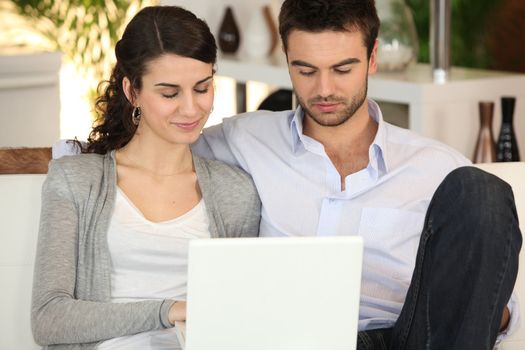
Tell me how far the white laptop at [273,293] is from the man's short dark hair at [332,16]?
30.4 inches

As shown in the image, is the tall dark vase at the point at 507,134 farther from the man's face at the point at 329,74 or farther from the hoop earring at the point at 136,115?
the hoop earring at the point at 136,115

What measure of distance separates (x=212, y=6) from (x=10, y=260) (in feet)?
9.96

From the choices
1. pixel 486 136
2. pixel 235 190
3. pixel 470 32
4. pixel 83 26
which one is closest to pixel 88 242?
pixel 235 190

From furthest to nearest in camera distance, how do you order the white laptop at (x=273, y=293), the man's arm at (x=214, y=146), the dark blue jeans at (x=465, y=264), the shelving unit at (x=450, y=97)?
the shelving unit at (x=450, y=97), the man's arm at (x=214, y=146), the dark blue jeans at (x=465, y=264), the white laptop at (x=273, y=293)

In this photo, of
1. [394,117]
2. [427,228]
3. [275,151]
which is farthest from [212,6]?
[427,228]

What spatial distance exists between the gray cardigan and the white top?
27 millimetres

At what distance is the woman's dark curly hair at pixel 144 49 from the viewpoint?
2.29 meters

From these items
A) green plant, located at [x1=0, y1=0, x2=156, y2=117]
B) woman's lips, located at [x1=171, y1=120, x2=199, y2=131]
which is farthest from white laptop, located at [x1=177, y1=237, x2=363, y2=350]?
green plant, located at [x1=0, y1=0, x2=156, y2=117]

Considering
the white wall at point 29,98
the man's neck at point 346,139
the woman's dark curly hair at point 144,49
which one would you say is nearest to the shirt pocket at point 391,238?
the man's neck at point 346,139

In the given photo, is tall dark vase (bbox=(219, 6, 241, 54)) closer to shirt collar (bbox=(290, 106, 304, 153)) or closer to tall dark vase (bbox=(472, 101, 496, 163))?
tall dark vase (bbox=(472, 101, 496, 163))

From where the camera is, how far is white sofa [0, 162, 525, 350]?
93.0 inches

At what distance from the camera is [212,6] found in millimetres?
5215

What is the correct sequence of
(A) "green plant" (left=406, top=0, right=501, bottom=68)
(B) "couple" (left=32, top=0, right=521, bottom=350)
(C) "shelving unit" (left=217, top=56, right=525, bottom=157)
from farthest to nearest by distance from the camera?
1. (A) "green plant" (left=406, top=0, right=501, bottom=68)
2. (C) "shelving unit" (left=217, top=56, right=525, bottom=157)
3. (B) "couple" (left=32, top=0, right=521, bottom=350)

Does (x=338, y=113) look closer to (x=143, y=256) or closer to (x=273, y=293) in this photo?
(x=143, y=256)
